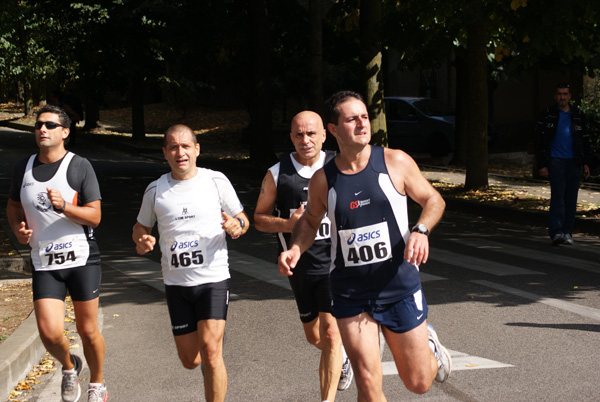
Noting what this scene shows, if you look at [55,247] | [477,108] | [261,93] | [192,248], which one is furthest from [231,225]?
[261,93]

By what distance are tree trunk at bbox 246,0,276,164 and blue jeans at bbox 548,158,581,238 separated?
1117 centimetres

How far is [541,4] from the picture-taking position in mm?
13961

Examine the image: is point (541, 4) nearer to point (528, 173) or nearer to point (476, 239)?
point (476, 239)

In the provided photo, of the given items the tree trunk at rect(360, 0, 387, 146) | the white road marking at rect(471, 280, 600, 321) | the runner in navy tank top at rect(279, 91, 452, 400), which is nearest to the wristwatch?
the runner in navy tank top at rect(279, 91, 452, 400)

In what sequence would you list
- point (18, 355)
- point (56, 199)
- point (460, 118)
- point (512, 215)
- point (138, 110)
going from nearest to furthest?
point (56, 199) < point (18, 355) < point (512, 215) < point (460, 118) < point (138, 110)

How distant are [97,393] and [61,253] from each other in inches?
34.8

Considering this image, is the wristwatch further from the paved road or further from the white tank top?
the white tank top

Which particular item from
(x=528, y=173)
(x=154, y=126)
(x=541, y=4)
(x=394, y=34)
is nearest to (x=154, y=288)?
(x=541, y=4)

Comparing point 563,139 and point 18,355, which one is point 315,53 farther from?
point 18,355

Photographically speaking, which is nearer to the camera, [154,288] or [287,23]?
[154,288]

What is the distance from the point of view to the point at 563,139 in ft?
37.6

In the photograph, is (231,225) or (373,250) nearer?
(373,250)

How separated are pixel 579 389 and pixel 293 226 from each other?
82.3 inches

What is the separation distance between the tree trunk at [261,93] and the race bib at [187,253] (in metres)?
16.8
